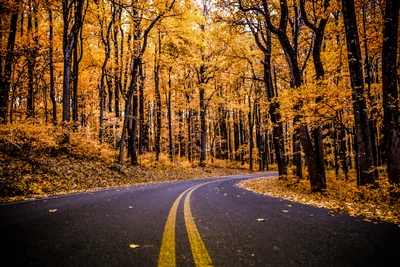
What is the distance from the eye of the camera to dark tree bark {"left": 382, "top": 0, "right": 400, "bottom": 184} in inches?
290

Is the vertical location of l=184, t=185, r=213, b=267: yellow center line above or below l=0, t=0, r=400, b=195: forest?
below

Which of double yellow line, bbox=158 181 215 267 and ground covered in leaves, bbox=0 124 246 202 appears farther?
ground covered in leaves, bbox=0 124 246 202

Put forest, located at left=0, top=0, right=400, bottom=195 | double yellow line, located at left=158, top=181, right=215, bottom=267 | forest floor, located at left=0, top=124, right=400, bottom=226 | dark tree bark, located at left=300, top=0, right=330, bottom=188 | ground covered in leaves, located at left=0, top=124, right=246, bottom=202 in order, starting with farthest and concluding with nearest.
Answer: dark tree bark, located at left=300, top=0, right=330, bottom=188 → ground covered in leaves, located at left=0, top=124, right=246, bottom=202 → forest, located at left=0, top=0, right=400, bottom=195 → forest floor, located at left=0, top=124, right=400, bottom=226 → double yellow line, located at left=158, top=181, right=215, bottom=267

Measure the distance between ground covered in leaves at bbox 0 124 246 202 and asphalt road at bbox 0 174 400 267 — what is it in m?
4.93

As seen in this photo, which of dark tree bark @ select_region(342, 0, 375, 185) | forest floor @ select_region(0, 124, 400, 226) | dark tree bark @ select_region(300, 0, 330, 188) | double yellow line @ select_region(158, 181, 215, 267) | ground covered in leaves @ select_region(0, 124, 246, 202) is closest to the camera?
double yellow line @ select_region(158, 181, 215, 267)

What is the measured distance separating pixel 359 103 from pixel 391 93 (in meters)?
0.94

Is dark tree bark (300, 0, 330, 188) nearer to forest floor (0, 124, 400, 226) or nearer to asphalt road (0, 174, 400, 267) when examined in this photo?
forest floor (0, 124, 400, 226)

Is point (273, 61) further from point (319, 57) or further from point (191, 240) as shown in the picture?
point (191, 240)

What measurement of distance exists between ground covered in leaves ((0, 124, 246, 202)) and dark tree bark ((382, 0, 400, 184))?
11.6 meters

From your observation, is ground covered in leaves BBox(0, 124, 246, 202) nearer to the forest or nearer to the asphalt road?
the forest

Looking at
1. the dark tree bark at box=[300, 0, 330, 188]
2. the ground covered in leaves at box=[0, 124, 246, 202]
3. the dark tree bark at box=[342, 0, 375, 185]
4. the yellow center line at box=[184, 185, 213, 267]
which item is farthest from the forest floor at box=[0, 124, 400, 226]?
the yellow center line at box=[184, 185, 213, 267]

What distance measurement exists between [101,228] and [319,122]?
850 cm

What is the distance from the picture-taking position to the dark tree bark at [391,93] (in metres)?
7.37

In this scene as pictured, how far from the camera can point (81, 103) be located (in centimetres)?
2988
